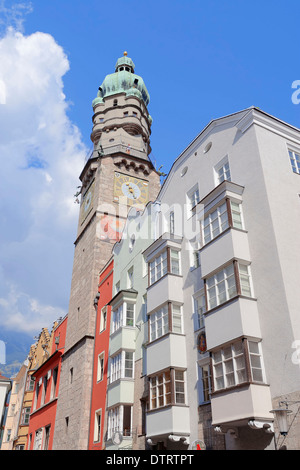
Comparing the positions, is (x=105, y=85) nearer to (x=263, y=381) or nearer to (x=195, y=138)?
(x=195, y=138)

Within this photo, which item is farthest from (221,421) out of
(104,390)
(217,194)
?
(104,390)

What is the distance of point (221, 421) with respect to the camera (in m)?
Result: 16.1

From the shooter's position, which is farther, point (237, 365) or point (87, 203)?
point (87, 203)

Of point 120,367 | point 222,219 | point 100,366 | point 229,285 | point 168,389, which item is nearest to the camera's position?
point 229,285

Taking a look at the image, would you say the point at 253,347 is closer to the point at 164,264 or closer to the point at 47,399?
the point at 164,264

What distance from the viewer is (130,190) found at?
43.6m

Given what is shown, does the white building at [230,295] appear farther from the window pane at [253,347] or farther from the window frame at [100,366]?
the window frame at [100,366]

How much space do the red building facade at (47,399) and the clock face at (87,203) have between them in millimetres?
11003

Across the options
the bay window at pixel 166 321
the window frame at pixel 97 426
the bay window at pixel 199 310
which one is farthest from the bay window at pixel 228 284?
A: the window frame at pixel 97 426

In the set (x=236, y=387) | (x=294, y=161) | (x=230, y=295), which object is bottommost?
(x=236, y=387)

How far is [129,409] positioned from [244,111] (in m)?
18.3

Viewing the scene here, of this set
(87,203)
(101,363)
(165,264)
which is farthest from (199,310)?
(87,203)

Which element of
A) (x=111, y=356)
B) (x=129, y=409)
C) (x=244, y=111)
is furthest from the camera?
(x=111, y=356)

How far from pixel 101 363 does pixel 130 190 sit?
19264 millimetres
